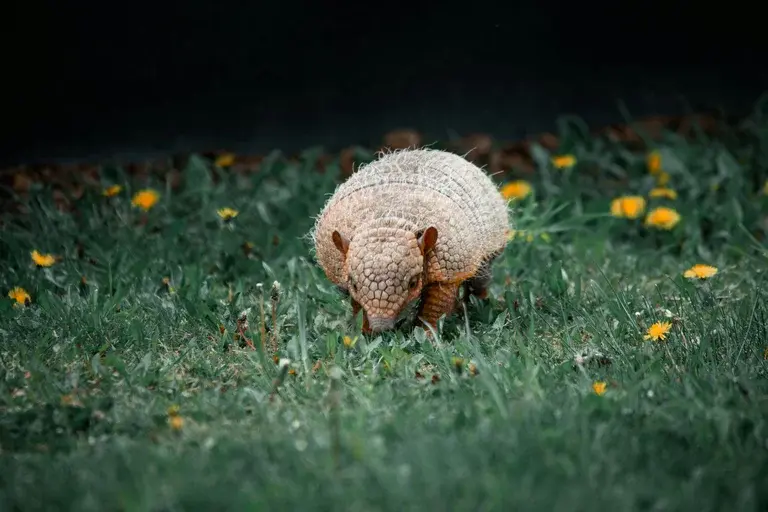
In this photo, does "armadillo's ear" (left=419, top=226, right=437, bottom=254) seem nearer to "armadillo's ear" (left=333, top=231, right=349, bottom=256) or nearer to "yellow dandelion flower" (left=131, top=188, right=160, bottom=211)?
"armadillo's ear" (left=333, top=231, right=349, bottom=256)

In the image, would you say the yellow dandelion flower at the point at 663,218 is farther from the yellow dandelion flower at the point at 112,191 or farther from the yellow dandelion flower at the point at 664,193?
the yellow dandelion flower at the point at 112,191

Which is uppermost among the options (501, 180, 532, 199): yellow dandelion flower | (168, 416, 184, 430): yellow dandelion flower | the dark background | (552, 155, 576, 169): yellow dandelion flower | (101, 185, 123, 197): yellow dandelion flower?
the dark background

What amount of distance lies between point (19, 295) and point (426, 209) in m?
1.96

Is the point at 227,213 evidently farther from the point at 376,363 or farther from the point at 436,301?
the point at 376,363

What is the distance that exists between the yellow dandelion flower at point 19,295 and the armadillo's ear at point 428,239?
1919mm

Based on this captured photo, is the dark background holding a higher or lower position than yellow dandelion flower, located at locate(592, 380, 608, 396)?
higher

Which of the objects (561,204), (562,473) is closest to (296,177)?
(561,204)

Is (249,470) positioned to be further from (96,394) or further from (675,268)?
(675,268)

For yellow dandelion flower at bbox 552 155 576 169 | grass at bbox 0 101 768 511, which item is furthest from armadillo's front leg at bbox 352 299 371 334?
yellow dandelion flower at bbox 552 155 576 169

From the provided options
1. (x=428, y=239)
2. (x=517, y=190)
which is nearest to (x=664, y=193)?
(x=517, y=190)

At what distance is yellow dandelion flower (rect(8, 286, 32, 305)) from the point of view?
4.30 metres

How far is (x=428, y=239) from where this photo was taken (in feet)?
12.2

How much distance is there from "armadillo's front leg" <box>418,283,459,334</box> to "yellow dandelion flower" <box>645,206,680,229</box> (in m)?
1.75

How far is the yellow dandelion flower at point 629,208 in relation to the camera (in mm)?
5363
